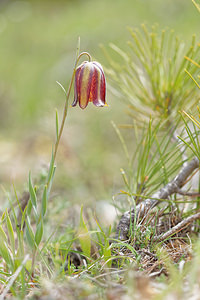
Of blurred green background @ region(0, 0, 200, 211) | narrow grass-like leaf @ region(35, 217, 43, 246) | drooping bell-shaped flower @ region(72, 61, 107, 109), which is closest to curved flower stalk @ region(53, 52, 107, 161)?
drooping bell-shaped flower @ region(72, 61, 107, 109)

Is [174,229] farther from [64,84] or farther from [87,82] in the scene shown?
[64,84]

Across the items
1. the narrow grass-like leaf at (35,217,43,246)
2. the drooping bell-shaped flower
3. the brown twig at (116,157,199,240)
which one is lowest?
the narrow grass-like leaf at (35,217,43,246)

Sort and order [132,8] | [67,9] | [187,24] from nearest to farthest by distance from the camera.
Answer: [187,24] → [132,8] → [67,9]

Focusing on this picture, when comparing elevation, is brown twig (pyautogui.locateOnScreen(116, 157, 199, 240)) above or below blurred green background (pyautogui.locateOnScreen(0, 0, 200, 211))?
below

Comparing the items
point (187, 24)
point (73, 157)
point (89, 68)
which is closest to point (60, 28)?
point (187, 24)

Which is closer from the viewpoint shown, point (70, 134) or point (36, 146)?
point (36, 146)

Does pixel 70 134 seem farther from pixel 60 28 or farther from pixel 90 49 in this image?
pixel 60 28

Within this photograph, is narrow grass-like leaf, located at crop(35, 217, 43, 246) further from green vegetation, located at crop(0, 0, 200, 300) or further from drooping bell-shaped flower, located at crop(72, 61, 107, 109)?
drooping bell-shaped flower, located at crop(72, 61, 107, 109)
